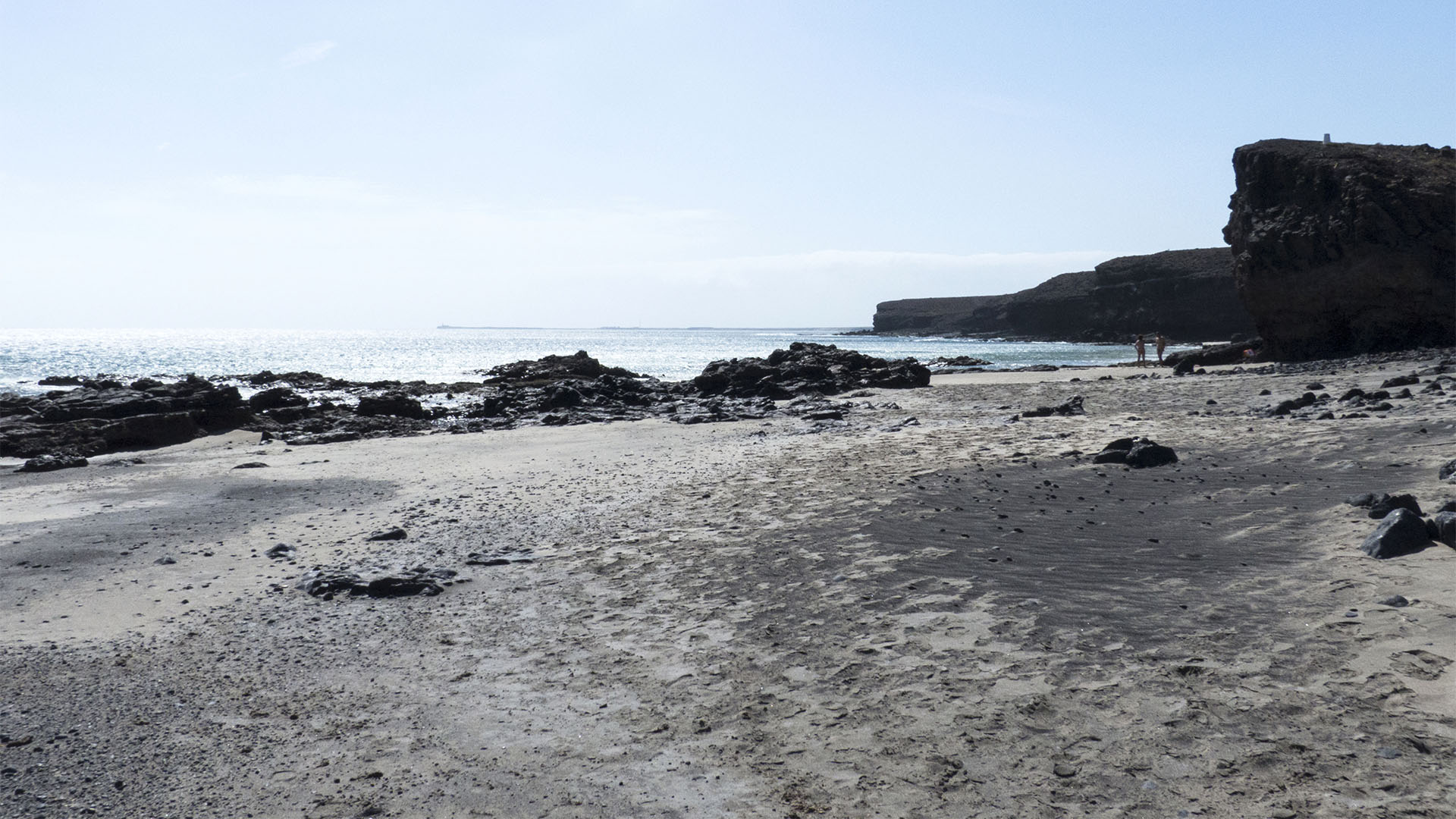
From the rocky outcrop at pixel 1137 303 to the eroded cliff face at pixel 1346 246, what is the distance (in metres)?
59.1

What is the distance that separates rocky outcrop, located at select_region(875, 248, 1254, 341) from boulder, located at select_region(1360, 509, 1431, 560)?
292ft

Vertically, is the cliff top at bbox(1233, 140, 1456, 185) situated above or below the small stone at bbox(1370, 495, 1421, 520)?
above

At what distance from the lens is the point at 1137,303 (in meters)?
99.6

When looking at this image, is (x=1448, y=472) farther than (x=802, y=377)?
No

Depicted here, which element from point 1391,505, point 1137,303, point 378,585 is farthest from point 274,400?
point 1137,303

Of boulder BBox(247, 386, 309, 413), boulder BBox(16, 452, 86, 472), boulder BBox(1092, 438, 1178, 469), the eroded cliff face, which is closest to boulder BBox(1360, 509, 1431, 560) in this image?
boulder BBox(1092, 438, 1178, 469)

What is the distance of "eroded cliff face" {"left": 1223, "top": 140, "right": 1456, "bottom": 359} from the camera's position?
1067 inches

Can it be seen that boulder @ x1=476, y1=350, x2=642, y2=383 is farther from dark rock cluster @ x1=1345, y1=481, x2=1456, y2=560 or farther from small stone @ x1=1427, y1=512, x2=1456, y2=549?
small stone @ x1=1427, y1=512, x2=1456, y2=549

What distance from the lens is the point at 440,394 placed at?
41.3 m

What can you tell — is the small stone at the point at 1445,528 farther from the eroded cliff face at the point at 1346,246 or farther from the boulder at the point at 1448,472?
the eroded cliff face at the point at 1346,246

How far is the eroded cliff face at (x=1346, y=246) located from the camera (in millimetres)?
27094

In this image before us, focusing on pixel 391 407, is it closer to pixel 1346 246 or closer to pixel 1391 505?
pixel 1391 505

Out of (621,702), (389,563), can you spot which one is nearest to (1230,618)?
(621,702)

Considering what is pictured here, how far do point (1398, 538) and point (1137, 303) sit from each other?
101869mm
